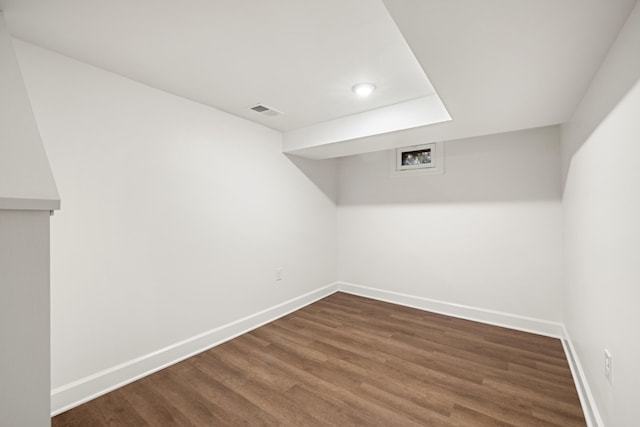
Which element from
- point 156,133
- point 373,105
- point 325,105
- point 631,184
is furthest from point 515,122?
point 156,133

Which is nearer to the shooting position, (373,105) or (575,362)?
(575,362)

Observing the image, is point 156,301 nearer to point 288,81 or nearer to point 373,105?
point 288,81

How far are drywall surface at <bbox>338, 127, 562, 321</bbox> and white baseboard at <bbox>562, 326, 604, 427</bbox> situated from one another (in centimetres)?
55

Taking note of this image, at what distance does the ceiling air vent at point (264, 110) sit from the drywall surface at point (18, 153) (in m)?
1.55

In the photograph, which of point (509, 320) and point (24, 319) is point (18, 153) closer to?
point (24, 319)

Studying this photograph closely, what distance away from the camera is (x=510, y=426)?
60.4 inches

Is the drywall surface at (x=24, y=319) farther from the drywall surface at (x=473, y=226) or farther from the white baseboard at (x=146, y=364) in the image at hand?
the drywall surface at (x=473, y=226)

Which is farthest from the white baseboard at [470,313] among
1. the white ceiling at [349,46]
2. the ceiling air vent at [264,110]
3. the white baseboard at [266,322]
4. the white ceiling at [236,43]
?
the ceiling air vent at [264,110]

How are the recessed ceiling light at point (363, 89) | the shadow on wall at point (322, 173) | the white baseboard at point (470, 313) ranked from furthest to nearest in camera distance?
the shadow on wall at point (322, 173), the white baseboard at point (470, 313), the recessed ceiling light at point (363, 89)

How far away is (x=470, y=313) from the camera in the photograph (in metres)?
3.07

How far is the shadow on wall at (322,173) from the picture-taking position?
11.8 ft

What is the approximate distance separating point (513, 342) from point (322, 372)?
1.88m

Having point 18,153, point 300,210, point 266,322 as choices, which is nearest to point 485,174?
point 300,210

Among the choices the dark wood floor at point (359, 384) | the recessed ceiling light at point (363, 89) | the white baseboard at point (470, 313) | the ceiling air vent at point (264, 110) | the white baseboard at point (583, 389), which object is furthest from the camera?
the white baseboard at point (470, 313)
